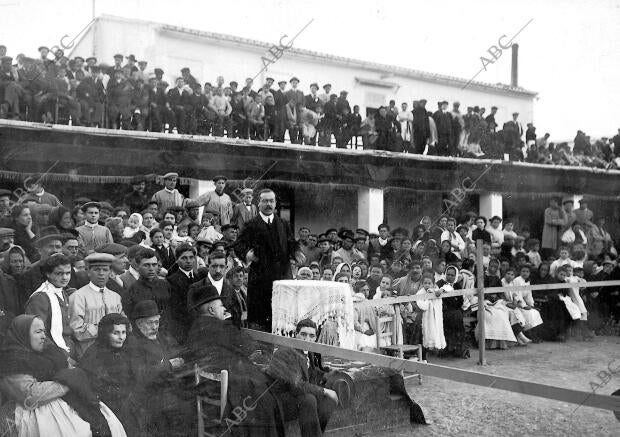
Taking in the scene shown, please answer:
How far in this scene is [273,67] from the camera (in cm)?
1598

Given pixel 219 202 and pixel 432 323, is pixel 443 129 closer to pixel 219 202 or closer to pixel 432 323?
pixel 219 202

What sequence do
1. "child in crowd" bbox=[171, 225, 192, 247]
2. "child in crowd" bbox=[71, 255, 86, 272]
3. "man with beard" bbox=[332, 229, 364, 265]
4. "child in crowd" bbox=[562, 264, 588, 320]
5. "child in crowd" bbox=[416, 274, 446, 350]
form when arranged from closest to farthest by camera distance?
"child in crowd" bbox=[71, 255, 86, 272] < "child in crowd" bbox=[171, 225, 192, 247] < "child in crowd" bbox=[416, 274, 446, 350] < "man with beard" bbox=[332, 229, 364, 265] < "child in crowd" bbox=[562, 264, 588, 320]

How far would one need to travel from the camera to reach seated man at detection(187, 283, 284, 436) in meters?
4.30

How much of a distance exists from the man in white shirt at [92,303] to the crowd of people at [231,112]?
5.84 meters

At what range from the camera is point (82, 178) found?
10938 millimetres

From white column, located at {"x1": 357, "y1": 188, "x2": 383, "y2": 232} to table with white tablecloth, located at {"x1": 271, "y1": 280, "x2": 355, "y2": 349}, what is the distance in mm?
9150

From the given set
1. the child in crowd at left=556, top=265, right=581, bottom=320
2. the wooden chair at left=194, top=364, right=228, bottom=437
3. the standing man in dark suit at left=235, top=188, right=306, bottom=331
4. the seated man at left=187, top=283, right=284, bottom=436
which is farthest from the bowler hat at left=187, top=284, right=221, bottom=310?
the child in crowd at left=556, top=265, right=581, bottom=320

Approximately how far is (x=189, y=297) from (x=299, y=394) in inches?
41.1

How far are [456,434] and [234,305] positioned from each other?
2036 mm

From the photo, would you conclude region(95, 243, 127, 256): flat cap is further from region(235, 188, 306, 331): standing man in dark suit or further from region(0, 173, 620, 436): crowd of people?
region(235, 188, 306, 331): standing man in dark suit

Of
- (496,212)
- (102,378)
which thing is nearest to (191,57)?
(496,212)

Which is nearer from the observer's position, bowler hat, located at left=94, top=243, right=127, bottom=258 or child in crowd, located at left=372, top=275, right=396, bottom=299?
bowler hat, located at left=94, top=243, right=127, bottom=258

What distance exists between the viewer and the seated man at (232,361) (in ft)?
14.1

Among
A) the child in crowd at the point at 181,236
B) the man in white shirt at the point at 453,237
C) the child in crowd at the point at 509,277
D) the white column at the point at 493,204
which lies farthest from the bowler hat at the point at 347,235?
the white column at the point at 493,204
